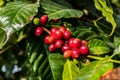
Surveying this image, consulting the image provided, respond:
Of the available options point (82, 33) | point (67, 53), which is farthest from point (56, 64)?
point (82, 33)

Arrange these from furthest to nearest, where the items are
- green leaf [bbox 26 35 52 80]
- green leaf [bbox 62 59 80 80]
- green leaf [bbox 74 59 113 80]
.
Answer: green leaf [bbox 26 35 52 80] < green leaf [bbox 62 59 80 80] < green leaf [bbox 74 59 113 80]

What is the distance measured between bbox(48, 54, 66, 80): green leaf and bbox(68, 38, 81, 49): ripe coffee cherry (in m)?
0.08

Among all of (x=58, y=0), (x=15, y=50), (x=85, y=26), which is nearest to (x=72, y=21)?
(x=85, y=26)

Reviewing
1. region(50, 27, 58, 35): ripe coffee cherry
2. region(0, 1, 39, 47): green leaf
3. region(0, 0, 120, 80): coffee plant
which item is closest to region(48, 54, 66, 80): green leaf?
region(0, 0, 120, 80): coffee plant

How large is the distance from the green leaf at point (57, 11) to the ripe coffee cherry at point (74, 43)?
109 millimetres

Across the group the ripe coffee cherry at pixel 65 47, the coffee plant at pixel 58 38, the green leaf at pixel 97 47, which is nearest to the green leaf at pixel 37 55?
the coffee plant at pixel 58 38

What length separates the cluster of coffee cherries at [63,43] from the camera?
163 cm

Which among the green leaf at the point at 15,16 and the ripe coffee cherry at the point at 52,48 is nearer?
the green leaf at the point at 15,16

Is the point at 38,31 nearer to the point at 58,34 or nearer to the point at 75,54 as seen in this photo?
the point at 58,34

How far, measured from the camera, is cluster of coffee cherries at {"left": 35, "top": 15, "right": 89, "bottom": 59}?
5.36 feet

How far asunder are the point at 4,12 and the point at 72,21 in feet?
1.16

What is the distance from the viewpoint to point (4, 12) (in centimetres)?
161

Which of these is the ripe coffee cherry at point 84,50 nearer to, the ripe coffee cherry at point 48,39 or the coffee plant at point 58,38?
the coffee plant at point 58,38

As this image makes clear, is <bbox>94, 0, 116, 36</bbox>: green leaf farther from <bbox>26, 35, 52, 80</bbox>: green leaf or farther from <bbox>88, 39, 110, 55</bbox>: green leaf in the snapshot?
<bbox>26, 35, 52, 80</bbox>: green leaf
